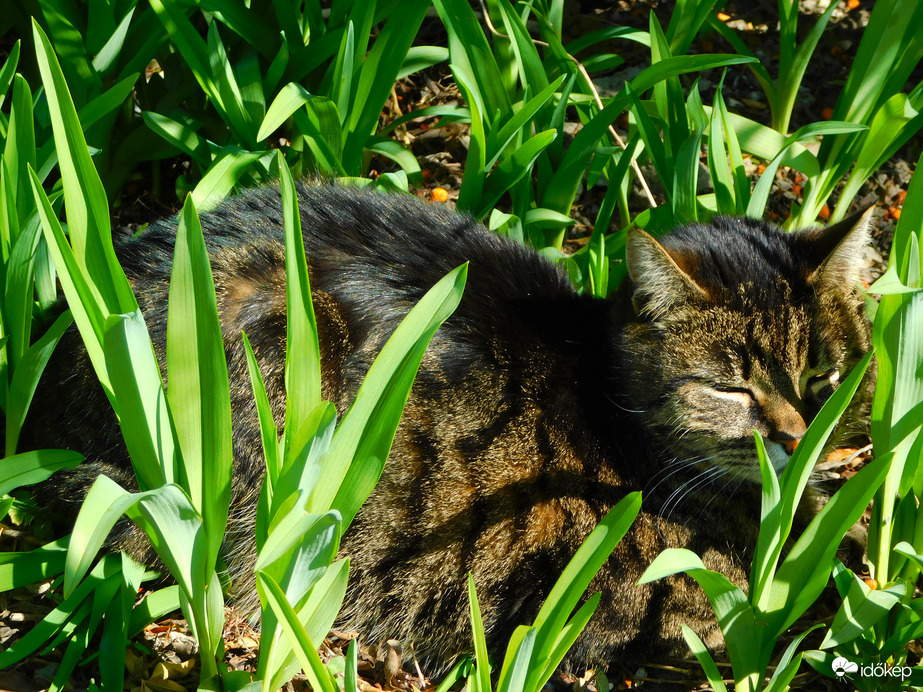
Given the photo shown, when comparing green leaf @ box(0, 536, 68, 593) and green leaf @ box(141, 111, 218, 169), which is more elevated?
green leaf @ box(141, 111, 218, 169)

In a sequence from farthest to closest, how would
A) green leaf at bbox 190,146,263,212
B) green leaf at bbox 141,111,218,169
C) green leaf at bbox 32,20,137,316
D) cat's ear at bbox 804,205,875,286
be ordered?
green leaf at bbox 141,111,218,169 → green leaf at bbox 190,146,263,212 → cat's ear at bbox 804,205,875,286 → green leaf at bbox 32,20,137,316

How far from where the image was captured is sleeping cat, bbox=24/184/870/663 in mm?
1965

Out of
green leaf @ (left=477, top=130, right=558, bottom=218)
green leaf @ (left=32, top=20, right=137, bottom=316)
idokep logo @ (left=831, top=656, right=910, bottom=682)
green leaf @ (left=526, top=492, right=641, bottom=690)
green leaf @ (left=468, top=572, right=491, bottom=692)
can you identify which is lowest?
idokep logo @ (left=831, top=656, right=910, bottom=682)

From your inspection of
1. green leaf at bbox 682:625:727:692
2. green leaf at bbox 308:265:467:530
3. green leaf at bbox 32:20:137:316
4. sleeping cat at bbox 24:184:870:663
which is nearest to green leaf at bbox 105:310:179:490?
green leaf at bbox 32:20:137:316

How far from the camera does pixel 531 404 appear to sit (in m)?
2.07

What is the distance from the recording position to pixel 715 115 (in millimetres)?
2699

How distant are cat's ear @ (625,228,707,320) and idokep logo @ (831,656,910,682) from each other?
2.64 feet

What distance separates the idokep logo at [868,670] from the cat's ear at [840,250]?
2.65 ft

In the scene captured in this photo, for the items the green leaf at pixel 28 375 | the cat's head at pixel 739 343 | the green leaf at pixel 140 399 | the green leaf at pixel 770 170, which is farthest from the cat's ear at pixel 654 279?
the green leaf at pixel 28 375

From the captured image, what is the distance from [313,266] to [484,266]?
1.34 ft

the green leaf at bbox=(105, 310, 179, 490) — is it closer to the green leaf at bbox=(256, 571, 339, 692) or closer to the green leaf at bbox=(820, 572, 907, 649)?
the green leaf at bbox=(256, 571, 339, 692)

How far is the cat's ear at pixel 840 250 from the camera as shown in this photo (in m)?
1.92

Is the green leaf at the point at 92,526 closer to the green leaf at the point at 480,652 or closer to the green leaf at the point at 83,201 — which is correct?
the green leaf at the point at 83,201

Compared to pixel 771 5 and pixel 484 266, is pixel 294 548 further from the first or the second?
pixel 771 5
